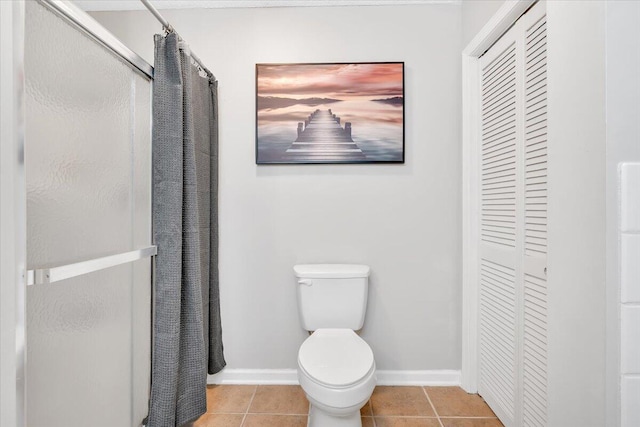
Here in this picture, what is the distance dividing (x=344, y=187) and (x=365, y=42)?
0.87 m

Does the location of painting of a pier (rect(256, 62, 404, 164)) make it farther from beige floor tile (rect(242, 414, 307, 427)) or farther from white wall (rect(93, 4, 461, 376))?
beige floor tile (rect(242, 414, 307, 427))

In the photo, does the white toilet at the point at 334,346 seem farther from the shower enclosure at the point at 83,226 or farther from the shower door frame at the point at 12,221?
the shower door frame at the point at 12,221

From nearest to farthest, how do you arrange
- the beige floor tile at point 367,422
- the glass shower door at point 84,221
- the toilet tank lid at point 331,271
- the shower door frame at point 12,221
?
1. the shower door frame at point 12,221
2. the glass shower door at point 84,221
3. the beige floor tile at point 367,422
4. the toilet tank lid at point 331,271

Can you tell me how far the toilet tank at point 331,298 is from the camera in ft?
6.53

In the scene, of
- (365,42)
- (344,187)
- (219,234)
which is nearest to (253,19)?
(365,42)

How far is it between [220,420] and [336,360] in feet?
2.35

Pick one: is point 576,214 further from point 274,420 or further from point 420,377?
point 274,420

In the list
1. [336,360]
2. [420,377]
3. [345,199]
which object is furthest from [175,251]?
[420,377]

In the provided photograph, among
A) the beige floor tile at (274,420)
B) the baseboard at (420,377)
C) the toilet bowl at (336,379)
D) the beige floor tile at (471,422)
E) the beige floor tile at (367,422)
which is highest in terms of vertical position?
the toilet bowl at (336,379)

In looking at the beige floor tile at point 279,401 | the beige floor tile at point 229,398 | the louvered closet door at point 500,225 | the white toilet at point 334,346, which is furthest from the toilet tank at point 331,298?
the louvered closet door at point 500,225

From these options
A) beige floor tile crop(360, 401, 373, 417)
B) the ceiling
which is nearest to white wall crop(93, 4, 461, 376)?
the ceiling

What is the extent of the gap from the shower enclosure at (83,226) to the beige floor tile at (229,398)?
1.56 ft

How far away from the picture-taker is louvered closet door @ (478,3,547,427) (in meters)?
1.45

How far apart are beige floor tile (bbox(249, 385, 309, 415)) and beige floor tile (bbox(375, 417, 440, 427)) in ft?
1.25
